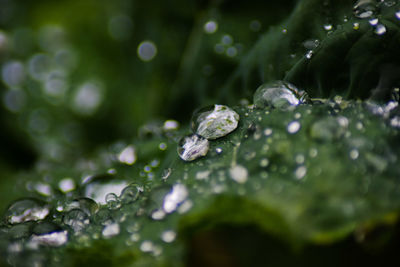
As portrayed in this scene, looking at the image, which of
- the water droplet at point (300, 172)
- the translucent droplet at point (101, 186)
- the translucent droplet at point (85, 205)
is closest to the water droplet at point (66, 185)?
the translucent droplet at point (101, 186)

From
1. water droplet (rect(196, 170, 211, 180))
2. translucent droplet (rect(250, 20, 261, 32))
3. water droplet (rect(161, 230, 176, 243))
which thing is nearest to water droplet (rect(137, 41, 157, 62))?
translucent droplet (rect(250, 20, 261, 32))

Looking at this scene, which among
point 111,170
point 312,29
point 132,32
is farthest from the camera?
point 132,32

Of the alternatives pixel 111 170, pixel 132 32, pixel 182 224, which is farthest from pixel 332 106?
pixel 132 32

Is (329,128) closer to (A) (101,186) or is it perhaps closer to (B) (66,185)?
(A) (101,186)

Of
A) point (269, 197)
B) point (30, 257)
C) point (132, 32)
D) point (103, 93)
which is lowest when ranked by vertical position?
point (269, 197)

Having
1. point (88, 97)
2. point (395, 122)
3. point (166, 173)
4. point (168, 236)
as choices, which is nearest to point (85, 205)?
point (166, 173)

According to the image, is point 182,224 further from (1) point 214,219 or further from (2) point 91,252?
(2) point 91,252
